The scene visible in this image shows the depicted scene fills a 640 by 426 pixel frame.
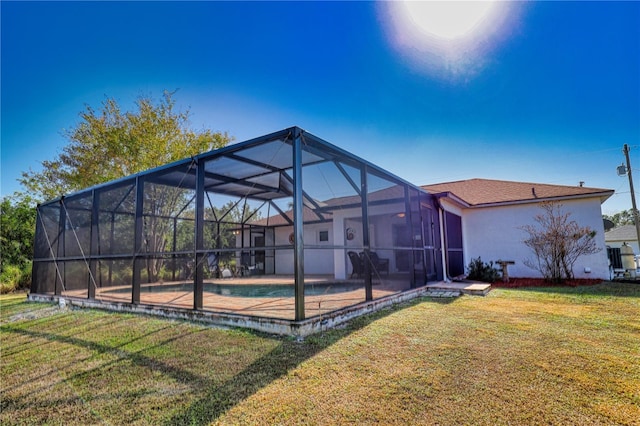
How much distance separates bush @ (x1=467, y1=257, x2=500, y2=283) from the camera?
8836 mm

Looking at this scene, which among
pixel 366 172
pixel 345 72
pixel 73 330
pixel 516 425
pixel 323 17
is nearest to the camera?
pixel 516 425

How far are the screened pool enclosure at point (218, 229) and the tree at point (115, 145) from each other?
4.09 m

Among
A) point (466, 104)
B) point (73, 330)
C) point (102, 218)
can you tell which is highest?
point (466, 104)

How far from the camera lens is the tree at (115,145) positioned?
38.5 feet

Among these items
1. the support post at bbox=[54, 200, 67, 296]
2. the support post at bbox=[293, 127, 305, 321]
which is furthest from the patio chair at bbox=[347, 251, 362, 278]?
the support post at bbox=[54, 200, 67, 296]

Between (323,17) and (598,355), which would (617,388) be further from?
(323,17)

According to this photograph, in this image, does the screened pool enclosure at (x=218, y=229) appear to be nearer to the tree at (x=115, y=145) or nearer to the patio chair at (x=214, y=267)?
the patio chair at (x=214, y=267)

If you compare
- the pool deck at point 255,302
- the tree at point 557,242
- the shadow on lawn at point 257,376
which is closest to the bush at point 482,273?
the tree at point 557,242

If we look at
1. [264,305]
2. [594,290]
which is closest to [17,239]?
[264,305]

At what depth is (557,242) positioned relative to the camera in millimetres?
8172

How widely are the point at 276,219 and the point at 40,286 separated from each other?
26.1 ft

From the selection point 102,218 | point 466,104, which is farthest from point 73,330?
point 466,104

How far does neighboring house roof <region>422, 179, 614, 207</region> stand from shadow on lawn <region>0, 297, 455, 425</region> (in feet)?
22.8

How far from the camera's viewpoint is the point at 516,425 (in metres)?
1.77
